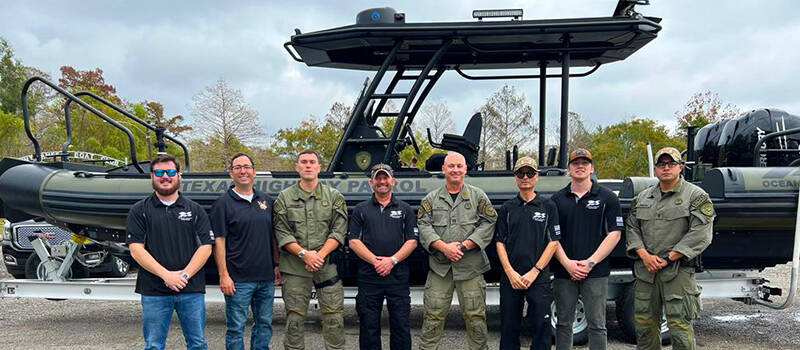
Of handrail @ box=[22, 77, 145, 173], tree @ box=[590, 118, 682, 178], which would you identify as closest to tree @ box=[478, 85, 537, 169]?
tree @ box=[590, 118, 682, 178]

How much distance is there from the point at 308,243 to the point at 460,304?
1055 millimetres

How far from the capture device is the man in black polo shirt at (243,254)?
371 cm

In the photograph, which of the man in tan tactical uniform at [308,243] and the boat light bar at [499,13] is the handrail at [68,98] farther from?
the boat light bar at [499,13]

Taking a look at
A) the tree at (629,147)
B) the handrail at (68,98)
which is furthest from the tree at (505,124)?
the handrail at (68,98)

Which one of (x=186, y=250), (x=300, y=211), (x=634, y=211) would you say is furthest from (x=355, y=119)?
(x=634, y=211)

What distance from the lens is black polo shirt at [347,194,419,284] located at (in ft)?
12.4

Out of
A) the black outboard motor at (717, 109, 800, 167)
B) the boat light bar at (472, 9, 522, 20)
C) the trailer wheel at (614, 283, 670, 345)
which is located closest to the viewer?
the boat light bar at (472, 9, 522, 20)

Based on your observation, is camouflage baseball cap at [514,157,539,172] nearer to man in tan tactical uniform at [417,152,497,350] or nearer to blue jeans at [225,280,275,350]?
man in tan tactical uniform at [417,152,497,350]

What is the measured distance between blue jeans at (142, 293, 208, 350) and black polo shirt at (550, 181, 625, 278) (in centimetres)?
223

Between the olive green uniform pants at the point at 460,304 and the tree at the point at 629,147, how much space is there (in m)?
19.6

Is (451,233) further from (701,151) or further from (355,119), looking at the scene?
(701,151)

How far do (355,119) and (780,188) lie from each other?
3.30 m

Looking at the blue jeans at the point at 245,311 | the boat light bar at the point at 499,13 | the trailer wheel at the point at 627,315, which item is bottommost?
the trailer wheel at the point at 627,315

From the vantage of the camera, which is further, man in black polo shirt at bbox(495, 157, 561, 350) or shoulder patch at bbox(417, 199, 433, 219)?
shoulder patch at bbox(417, 199, 433, 219)
